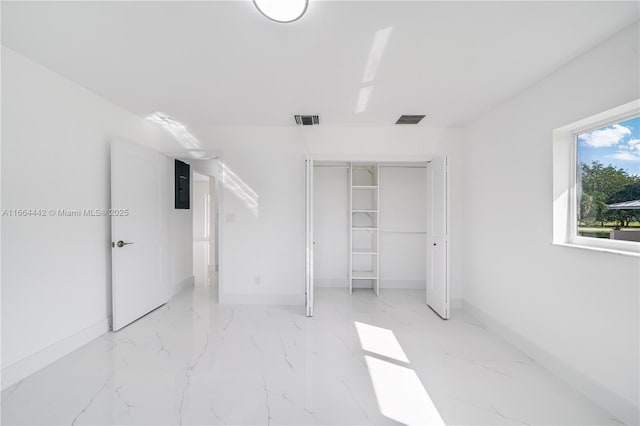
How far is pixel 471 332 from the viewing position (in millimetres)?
2975

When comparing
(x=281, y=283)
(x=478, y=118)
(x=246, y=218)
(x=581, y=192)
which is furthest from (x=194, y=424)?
(x=478, y=118)

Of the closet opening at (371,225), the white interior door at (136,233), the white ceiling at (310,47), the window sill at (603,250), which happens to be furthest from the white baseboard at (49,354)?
the window sill at (603,250)

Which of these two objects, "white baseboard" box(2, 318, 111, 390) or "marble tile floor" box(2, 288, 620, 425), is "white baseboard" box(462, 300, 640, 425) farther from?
"white baseboard" box(2, 318, 111, 390)

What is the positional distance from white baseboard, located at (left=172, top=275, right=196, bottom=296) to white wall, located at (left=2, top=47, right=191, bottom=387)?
1367 mm

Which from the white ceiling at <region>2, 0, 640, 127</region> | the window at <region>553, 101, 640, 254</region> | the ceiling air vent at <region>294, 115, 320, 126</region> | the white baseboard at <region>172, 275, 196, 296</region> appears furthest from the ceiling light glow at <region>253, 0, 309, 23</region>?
the white baseboard at <region>172, 275, 196, 296</region>

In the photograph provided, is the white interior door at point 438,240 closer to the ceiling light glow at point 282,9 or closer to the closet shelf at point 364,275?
the closet shelf at point 364,275

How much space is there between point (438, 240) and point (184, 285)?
401cm

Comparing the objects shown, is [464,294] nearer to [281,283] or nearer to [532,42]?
[281,283]

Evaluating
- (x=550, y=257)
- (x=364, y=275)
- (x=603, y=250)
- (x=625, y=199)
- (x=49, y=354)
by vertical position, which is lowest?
(x=49, y=354)

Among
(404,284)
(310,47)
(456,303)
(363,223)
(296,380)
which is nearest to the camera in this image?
(310,47)

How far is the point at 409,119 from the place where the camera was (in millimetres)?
3445

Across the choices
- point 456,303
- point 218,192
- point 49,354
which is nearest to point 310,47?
point 218,192

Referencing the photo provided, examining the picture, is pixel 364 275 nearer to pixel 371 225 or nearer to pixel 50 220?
pixel 371 225

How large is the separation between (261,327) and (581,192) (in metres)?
3.21
